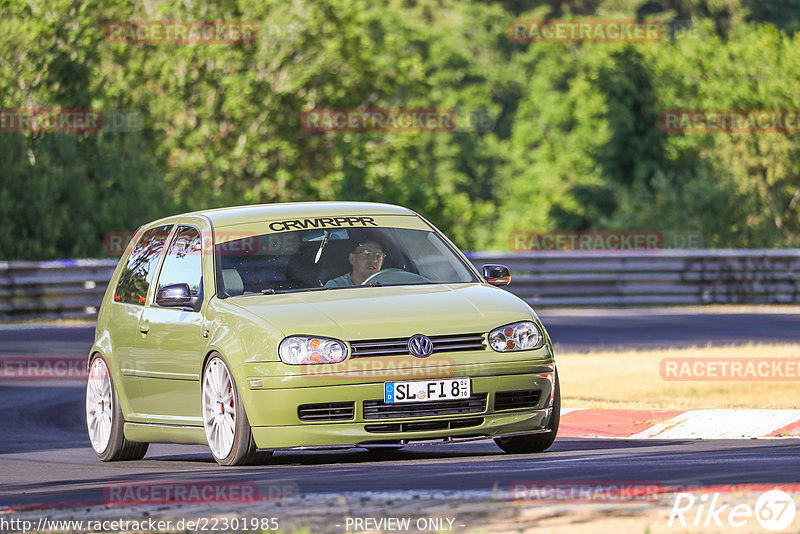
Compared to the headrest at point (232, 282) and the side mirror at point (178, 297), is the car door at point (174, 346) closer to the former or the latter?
the side mirror at point (178, 297)

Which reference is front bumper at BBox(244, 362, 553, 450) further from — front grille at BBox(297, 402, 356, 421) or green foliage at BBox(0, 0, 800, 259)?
green foliage at BBox(0, 0, 800, 259)

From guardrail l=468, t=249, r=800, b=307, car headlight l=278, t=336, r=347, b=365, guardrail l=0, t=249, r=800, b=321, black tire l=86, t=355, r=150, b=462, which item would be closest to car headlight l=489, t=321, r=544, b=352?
car headlight l=278, t=336, r=347, b=365

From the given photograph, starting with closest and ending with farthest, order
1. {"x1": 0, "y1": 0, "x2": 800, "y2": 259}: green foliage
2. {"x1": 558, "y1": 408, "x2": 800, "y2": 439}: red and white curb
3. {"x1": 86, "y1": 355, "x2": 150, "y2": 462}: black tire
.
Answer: {"x1": 86, "y1": 355, "x2": 150, "y2": 462}: black tire, {"x1": 558, "y1": 408, "x2": 800, "y2": 439}: red and white curb, {"x1": 0, "y1": 0, "x2": 800, "y2": 259}: green foliage

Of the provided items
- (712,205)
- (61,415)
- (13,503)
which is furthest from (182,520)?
(712,205)

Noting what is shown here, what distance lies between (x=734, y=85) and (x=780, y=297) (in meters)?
37.7

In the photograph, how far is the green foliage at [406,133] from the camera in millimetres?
Answer: 30297

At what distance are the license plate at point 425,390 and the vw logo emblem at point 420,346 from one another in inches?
6.1

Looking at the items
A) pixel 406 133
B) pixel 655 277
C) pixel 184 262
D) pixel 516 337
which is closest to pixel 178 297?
pixel 184 262

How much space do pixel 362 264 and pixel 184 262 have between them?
1.19m

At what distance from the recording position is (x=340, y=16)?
47.7 m

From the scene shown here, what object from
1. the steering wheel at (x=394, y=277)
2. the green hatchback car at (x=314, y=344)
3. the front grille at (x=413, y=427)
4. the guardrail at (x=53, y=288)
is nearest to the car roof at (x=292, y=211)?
the green hatchback car at (x=314, y=344)

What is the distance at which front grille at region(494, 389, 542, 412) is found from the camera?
29.2 ft

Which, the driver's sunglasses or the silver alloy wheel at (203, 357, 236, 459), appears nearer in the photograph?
the silver alloy wheel at (203, 357, 236, 459)

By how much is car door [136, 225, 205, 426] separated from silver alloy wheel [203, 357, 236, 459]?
0.47ft
